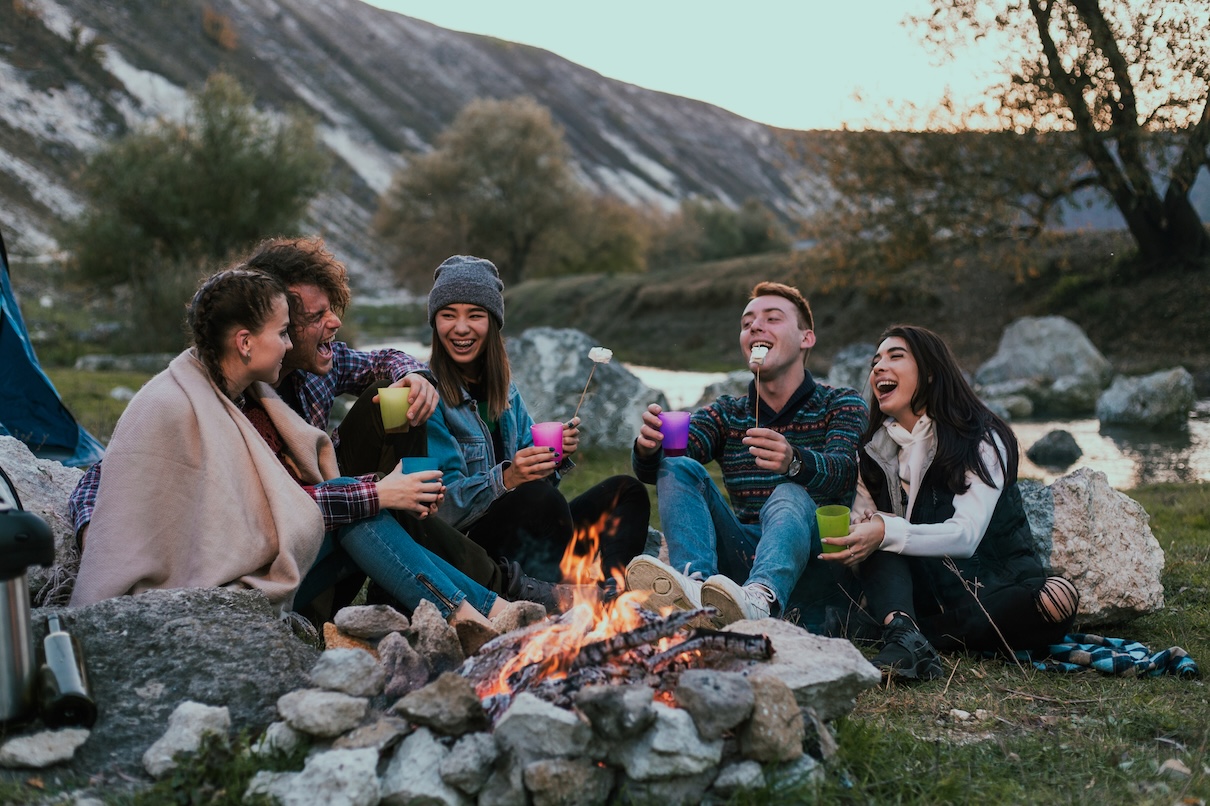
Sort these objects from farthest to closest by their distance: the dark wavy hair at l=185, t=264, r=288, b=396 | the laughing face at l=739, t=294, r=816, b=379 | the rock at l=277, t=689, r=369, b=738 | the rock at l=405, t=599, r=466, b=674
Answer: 1. the laughing face at l=739, t=294, r=816, b=379
2. the dark wavy hair at l=185, t=264, r=288, b=396
3. the rock at l=405, t=599, r=466, b=674
4. the rock at l=277, t=689, r=369, b=738

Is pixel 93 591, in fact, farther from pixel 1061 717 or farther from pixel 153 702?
pixel 1061 717

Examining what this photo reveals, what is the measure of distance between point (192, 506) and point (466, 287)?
5.42ft

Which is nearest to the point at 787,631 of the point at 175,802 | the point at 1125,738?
the point at 1125,738

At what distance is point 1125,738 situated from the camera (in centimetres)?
329

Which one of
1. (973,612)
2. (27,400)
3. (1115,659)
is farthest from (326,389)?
(27,400)

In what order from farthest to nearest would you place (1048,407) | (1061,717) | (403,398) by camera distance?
(1048,407), (403,398), (1061,717)

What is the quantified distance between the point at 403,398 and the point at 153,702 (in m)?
1.55

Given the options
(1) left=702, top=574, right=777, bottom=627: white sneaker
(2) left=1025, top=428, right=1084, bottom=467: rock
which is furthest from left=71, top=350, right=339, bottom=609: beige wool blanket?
(2) left=1025, top=428, right=1084, bottom=467: rock

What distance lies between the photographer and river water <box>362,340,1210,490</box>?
35.4ft

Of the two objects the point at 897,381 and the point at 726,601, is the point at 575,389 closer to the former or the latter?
the point at 897,381

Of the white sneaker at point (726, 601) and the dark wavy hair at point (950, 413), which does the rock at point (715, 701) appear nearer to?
the white sneaker at point (726, 601)

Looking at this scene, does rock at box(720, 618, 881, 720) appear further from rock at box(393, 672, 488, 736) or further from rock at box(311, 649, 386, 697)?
rock at box(311, 649, 386, 697)

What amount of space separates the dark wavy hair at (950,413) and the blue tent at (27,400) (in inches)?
245

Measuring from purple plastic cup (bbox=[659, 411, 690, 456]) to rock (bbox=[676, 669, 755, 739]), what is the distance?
1.92 metres
